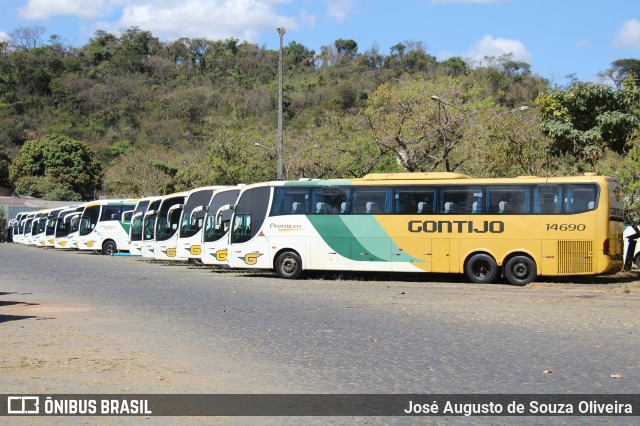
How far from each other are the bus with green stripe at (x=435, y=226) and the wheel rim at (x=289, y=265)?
0.11ft

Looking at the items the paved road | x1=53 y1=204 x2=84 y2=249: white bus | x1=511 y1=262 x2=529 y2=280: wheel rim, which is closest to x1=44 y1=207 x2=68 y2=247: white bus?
x1=53 y1=204 x2=84 y2=249: white bus

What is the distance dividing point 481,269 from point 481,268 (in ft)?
0.12

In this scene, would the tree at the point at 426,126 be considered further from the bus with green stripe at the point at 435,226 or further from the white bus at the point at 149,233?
the white bus at the point at 149,233

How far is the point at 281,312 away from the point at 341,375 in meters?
6.60

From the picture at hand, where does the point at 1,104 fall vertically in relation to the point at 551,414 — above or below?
above

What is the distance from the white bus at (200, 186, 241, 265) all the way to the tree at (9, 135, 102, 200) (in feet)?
207

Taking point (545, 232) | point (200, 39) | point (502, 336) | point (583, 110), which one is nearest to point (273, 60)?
point (200, 39)

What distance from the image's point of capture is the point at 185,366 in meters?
9.59

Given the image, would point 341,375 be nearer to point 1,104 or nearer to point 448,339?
point 448,339

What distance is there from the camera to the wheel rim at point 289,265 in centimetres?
2606

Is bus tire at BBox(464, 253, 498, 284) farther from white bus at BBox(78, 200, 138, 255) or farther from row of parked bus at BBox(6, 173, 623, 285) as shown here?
white bus at BBox(78, 200, 138, 255)

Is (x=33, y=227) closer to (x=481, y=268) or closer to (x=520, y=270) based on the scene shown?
(x=481, y=268)

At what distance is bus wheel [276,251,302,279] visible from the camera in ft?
85.3

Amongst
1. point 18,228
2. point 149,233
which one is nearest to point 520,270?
point 149,233
